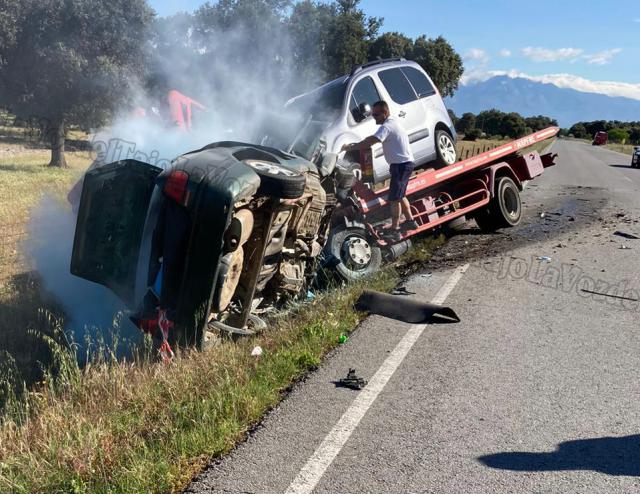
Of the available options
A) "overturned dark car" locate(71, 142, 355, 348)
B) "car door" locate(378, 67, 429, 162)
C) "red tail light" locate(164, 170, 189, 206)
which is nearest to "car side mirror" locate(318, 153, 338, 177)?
"overturned dark car" locate(71, 142, 355, 348)

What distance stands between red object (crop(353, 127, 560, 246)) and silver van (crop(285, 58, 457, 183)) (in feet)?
1.57

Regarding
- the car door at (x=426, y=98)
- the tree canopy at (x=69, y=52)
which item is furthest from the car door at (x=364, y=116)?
the tree canopy at (x=69, y=52)

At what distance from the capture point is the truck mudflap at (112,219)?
5301 millimetres

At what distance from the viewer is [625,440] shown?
12.2ft

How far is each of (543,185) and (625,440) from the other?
51.9 ft

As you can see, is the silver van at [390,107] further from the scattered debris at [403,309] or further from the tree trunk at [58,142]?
the tree trunk at [58,142]

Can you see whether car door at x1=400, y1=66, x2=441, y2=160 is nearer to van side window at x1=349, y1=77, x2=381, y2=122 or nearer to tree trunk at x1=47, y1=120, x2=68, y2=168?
van side window at x1=349, y1=77, x2=381, y2=122

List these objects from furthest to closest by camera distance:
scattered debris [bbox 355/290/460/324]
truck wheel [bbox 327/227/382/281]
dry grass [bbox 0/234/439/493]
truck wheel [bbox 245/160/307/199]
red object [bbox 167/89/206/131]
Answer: red object [bbox 167/89/206/131], truck wheel [bbox 327/227/382/281], scattered debris [bbox 355/290/460/324], truck wheel [bbox 245/160/307/199], dry grass [bbox 0/234/439/493]

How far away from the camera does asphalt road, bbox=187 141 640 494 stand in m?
3.34

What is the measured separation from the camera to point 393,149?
819cm

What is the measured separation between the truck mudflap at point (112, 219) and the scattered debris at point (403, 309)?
8.02ft

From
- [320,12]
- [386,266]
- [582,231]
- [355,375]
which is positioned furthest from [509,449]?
[320,12]

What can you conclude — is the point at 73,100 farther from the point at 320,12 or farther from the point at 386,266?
the point at 386,266

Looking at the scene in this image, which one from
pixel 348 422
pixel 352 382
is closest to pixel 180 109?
pixel 352 382
